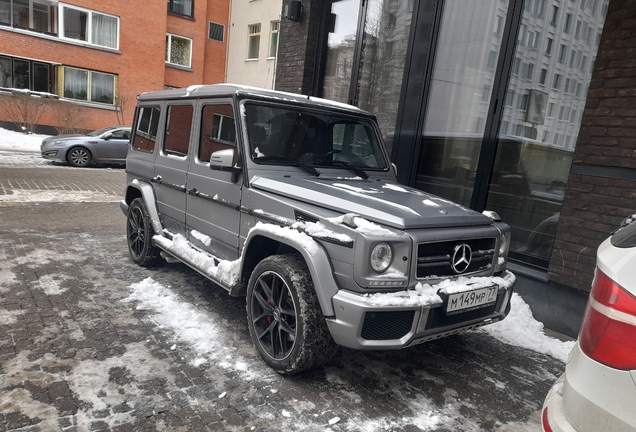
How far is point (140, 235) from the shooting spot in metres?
5.23

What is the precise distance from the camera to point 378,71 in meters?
7.45

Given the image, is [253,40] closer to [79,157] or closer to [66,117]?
[66,117]

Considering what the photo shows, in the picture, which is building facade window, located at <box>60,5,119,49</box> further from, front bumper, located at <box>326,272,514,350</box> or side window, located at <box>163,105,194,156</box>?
front bumper, located at <box>326,272,514,350</box>

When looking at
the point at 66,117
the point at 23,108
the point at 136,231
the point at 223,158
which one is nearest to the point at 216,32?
the point at 66,117

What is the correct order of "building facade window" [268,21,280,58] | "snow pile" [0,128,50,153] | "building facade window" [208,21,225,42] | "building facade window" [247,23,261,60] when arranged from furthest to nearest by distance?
"building facade window" [208,21,225,42] → "building facade window" [247,23,261,60] → "building facade window" [268,21,280,58] → "snow pile" [0,128,50,153]

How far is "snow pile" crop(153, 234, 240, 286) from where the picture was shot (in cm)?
367

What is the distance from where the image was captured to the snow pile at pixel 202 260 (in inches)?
144

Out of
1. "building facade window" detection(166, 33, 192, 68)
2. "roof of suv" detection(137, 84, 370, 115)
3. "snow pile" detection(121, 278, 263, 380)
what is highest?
"building facade window" detection(166, 33, 192, 68)

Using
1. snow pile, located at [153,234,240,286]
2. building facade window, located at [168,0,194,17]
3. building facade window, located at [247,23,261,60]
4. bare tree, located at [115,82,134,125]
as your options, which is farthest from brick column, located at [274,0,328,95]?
building facade window, located at [168,0,194,17]

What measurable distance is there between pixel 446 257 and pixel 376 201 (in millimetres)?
616

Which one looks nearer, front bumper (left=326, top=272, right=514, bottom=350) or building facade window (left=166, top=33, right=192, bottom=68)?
front bumper (left=326, top=272, right=514, bottom=350)

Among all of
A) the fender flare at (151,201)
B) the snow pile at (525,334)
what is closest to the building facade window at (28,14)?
the fender flare at (151,201)

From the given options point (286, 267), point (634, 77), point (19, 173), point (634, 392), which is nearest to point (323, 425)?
point (286, 267)

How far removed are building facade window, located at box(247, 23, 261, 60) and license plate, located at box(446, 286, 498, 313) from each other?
24395mm
